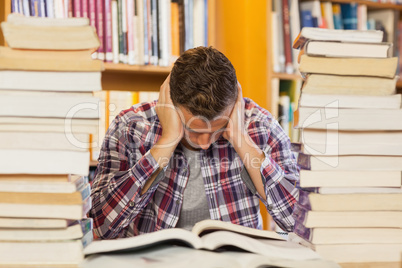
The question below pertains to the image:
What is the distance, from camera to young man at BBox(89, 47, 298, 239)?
1.24 metres

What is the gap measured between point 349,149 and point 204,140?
54 cm

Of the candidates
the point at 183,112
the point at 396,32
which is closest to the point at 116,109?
the point at 183,112

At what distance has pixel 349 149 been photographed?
844mm

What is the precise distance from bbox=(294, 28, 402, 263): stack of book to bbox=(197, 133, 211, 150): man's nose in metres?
0.48

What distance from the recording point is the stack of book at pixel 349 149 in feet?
2.72

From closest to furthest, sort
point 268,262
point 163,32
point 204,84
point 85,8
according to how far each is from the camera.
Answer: point 268,262 → point 204,84 → point 85,8 → point 163,32

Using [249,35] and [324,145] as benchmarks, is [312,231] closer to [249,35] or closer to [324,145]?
[324,145]

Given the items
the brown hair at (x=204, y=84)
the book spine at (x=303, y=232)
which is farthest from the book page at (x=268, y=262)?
the brown hair at (x=204, y=84)

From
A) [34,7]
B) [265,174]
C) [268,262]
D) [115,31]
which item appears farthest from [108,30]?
[268,262]

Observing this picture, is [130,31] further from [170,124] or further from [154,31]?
[170,124]

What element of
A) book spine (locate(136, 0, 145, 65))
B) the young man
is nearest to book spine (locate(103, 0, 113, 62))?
book spine (locate(136, 0, 145, 65))

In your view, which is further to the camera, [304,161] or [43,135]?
[304,161]

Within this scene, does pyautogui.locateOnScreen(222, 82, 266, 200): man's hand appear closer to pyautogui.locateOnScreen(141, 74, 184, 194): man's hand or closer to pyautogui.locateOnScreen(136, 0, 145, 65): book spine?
pyautogui.locateOnScreen(141, 74, 184, 194): man's hand

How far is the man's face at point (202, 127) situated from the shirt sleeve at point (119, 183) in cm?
13
